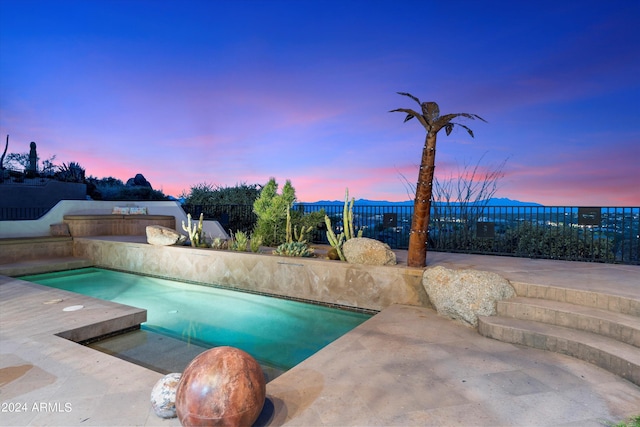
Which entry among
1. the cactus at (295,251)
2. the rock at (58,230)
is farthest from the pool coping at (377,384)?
the rock at (58,230)

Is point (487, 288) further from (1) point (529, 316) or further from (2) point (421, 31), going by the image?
(2) point (421, 31)

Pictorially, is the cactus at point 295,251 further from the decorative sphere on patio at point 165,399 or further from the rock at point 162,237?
the decorative sphere on patio at point 165,399

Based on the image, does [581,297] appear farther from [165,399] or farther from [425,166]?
[165,399]

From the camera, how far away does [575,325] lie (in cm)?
332

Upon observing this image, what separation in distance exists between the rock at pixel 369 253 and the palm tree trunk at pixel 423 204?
36cm

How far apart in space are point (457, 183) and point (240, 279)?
6.95 m

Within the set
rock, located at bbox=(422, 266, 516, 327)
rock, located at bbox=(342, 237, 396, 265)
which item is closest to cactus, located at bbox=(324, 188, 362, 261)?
rock, located at bbox=(342, 237, 396, 265)

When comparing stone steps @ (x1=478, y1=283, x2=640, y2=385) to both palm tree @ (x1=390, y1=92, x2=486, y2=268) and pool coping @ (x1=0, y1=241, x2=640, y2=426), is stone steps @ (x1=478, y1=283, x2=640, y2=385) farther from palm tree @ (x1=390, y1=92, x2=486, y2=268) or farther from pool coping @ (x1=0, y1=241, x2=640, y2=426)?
palm tree @ (x1=390, y1=92, x2=486, y2=268)

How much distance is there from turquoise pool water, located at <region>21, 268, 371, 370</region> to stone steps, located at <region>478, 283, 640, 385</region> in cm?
197

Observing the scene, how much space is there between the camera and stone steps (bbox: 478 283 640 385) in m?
2.75

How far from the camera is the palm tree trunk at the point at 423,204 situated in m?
4.68

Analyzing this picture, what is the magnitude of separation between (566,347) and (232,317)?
421cm

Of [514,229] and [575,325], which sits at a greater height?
[514,229]

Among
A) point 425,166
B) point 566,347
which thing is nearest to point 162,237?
point 425,166
